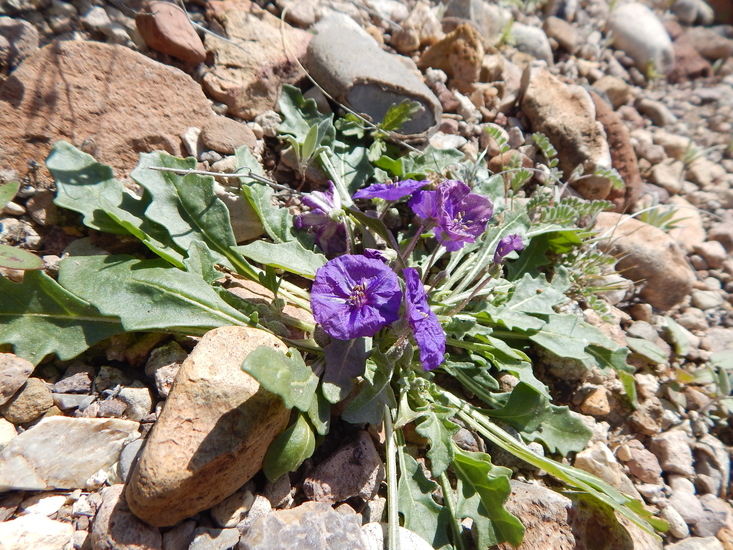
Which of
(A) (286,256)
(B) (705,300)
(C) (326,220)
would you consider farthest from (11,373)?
(B) (705,300)

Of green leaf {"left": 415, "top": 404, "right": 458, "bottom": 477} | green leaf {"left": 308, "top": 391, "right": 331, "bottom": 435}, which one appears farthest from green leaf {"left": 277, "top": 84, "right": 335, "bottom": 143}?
green leaf {"left": 415, "top": 404, "right": 458, "bottom": 477}

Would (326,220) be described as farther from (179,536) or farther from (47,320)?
(179,536)

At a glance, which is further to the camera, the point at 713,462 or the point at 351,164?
the point at 351,164

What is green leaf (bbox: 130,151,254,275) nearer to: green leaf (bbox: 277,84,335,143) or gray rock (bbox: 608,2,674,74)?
green leaf (bbox: 277,84,335,143)

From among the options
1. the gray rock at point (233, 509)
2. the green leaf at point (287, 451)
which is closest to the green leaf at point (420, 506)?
the green leaf at point (287, 451)

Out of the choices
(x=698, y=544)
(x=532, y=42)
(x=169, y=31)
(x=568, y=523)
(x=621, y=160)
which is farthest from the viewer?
(x=532, y=42)
